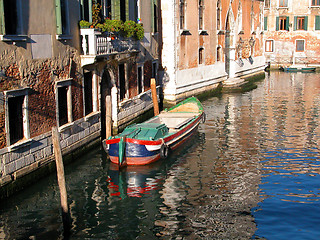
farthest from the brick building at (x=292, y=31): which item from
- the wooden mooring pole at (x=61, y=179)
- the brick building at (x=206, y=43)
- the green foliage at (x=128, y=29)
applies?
the wooden mooring pole at (x=61, y=179)

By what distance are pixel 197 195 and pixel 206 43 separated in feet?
52.2

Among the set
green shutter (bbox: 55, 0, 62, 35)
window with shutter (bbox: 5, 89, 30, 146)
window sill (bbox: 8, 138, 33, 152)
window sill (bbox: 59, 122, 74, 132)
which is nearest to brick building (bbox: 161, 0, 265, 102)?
window sill (bbox: 59, 122, 74, 132)

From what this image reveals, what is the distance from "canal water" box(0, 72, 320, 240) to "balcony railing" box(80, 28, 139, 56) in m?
3.09

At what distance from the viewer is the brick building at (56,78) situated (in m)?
10.3

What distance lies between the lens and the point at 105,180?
12047mm

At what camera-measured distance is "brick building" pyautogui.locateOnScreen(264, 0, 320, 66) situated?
132ft

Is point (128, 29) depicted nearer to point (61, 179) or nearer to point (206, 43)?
point (61, 179)

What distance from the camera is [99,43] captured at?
1377 centimetres

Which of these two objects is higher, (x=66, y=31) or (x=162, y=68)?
(x=66, y=31)

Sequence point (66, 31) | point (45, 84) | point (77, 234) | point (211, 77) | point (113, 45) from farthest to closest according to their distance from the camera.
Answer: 1. point (211, 77)
2. point (113, 45)
3. point (66, 31)
4. point (45, 84)
5. point (77, 234)

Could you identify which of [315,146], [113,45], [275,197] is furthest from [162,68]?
[275,197]

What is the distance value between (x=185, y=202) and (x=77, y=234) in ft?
8.90

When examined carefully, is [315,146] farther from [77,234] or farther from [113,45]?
[77,234]

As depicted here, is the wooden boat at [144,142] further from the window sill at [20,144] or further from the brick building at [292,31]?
the brick building at [292,31]
